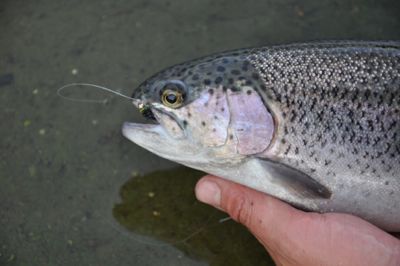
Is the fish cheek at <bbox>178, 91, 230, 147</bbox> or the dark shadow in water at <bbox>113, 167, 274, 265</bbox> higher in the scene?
the fish cheek at <bbox>178, 91, 230, 147</bbox>

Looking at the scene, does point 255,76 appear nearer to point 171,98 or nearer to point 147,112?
point 171,98

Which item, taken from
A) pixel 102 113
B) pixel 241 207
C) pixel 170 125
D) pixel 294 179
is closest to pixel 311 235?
pixel 294 179

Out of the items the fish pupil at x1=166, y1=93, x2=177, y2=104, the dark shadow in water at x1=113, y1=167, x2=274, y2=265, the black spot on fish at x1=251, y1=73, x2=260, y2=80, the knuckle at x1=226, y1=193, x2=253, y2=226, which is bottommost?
the dark shadow in water at x1=113, y1=167, x2=274, y2=265

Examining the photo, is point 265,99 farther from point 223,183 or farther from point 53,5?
point 53,5

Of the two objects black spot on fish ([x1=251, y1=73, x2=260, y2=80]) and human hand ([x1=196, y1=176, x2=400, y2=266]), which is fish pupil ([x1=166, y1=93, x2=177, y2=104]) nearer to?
black spot on fish ([x1=251, y1=73, x2=260, y2=80])

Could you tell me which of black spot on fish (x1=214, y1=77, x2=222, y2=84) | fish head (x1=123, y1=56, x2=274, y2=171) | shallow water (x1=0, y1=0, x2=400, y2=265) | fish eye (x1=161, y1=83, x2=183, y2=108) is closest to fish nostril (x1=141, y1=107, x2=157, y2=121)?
fish head (x1=123, y1=56, x2=274, y2=171)

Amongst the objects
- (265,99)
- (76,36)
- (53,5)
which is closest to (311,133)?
(265,99)

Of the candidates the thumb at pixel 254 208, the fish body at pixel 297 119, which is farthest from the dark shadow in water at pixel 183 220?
the fish body at pixel 297 119
